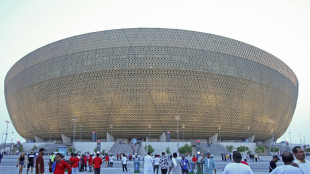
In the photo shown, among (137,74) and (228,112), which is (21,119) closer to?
(137,74)

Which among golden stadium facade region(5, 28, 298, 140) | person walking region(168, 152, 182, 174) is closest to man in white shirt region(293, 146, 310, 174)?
person walking region(168, 152, 182, 174)

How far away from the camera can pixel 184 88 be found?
39.4m

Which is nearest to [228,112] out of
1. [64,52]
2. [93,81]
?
[93,81]

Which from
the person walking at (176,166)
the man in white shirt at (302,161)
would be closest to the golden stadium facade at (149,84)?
the person walking at (176,166)

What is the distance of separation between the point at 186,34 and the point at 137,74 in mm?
9559

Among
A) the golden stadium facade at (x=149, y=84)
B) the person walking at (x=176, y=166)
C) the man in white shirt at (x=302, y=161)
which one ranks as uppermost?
the golden stadium facade at (x=149, y=84)

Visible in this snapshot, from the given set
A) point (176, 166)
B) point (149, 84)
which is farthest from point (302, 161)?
point (149, 84)

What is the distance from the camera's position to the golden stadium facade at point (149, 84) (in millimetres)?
39031

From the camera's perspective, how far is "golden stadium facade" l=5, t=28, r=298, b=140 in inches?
1537

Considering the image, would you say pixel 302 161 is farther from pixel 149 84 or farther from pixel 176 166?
pixel 149 84

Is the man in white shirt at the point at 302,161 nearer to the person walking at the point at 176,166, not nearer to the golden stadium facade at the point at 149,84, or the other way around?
the person walking at the point at 176,166

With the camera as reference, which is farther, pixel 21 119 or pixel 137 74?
pixel 21 119

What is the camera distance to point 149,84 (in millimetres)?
38719

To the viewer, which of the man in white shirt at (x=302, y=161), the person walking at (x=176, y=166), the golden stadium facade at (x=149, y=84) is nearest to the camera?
the man in white shirt at (x=302, y=161)
